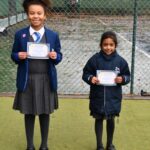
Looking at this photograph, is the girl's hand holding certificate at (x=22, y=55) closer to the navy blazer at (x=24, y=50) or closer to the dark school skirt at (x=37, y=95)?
the navy blazer at (x=24, y=50)

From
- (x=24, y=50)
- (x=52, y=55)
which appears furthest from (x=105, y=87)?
(x=24, y=50)

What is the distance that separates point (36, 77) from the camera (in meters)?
4.26

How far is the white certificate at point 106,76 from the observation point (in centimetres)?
428

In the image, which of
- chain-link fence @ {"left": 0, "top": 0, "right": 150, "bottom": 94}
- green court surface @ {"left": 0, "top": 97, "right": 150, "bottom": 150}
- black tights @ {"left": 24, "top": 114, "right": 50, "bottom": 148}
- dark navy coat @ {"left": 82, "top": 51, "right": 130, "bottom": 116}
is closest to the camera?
dark navy coat @ {"left": 82, "top": 51, "right": 130, "bottom": 116}

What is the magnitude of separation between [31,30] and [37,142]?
1.32m

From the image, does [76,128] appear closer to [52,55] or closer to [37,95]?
[37,95]

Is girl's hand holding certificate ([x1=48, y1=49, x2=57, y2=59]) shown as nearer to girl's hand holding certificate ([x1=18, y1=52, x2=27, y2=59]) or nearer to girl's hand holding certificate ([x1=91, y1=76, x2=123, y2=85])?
girl's hand holding certificate ([x1=18, y1=52, x2=27, y2=59])

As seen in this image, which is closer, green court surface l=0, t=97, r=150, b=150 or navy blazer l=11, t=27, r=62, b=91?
navy blazer l=11, t=27, r=62, b=91

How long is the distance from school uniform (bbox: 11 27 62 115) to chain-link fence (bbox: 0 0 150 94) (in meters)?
1.19

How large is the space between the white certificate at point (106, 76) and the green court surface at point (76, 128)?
2.71ft

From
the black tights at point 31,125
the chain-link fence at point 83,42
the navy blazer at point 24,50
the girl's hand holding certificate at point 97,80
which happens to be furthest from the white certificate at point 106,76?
the chain-link fence at point 83,42

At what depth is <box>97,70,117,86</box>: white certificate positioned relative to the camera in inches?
168

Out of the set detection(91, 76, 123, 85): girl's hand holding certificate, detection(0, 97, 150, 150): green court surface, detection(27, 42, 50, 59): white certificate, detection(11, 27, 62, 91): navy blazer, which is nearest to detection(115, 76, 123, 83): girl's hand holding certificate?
detection(91, 76, 123, 85): girl's hand holding certificate

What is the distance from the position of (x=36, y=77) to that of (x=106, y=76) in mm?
672
